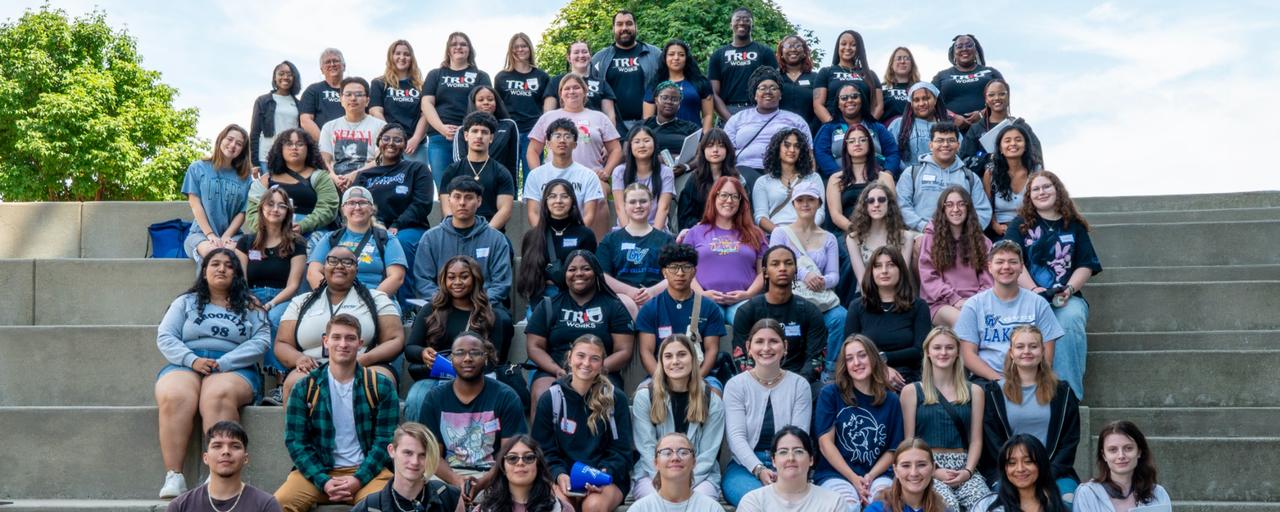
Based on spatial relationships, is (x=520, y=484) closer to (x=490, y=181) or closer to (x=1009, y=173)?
(x=490, y=181)

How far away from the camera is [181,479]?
24.8 feet

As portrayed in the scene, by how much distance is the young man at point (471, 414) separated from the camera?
23.7 feet

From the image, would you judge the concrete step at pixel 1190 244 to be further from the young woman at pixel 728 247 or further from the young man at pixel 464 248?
the young man at pixel 464 248

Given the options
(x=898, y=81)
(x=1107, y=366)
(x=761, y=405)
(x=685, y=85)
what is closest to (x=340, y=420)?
(x=761, y=405)

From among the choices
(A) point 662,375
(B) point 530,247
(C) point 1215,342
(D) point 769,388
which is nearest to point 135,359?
(B) point 530,247

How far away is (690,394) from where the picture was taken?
7.35m

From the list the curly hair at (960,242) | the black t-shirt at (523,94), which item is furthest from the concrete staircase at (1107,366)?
the black t-shirt at (523,94)

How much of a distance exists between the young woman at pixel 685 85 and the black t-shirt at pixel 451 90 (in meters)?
1.46

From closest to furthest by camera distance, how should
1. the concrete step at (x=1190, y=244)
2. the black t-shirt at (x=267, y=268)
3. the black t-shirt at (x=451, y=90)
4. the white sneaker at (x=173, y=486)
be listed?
1. the white sneaker at (x=173, y=486)
2. the black t-shirt at (x=267, y=268)
3. the concrete step at (x=1190, y=244)
4. the black t-shirt at (x=451, y=90)

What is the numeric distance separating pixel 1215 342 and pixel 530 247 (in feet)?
14.9

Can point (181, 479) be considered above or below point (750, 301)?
below

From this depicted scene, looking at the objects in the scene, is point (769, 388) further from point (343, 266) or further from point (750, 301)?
point (343, 266)

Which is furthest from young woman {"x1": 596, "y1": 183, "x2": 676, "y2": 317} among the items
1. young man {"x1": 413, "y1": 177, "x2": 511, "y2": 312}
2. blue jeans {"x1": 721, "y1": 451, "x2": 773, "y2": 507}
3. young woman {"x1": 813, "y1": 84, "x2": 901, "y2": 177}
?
young woman {"x1": 813, "y1": 84, "x2": 901, "y2": 177}

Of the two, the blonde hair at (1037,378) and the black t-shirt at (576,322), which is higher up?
the black t-shirt at (576,322)
